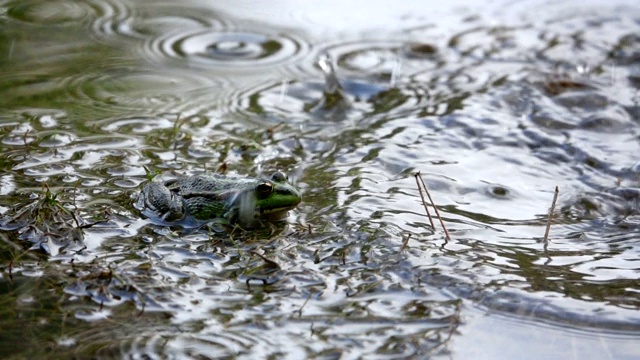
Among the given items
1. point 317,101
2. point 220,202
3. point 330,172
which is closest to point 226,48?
point 317,101

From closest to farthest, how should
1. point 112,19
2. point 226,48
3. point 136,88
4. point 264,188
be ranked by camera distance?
point 264,188
point 136,88
point 226,48
point 112,19

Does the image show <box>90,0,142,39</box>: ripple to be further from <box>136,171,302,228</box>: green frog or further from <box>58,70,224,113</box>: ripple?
<box>136,171,302,228</box>: green frog

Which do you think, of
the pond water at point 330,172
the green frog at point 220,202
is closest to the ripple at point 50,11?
the pond water at point 330,172

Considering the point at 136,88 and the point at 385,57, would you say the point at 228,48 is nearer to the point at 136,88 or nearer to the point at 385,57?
the point at 136,88

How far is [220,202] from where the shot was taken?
15.2 feet

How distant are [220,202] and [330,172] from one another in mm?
1101

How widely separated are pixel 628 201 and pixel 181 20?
4.56 metres

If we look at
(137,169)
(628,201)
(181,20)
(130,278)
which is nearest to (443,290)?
(130,278)

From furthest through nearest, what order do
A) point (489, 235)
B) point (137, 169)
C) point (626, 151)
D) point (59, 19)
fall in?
point (59, 19)
point (626, 151)
point (137, 169)
point (489, 235)

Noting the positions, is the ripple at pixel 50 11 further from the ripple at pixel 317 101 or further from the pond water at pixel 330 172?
the ripple at pixel 317 101

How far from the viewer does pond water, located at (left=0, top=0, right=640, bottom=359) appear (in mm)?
3793

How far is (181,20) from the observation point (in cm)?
818

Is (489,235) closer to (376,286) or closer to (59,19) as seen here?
(376,286)

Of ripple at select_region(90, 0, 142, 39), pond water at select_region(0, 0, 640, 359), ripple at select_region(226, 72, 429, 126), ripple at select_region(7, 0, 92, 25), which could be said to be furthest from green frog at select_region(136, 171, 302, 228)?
ripple at select_region(7, 0, 92, 25)
